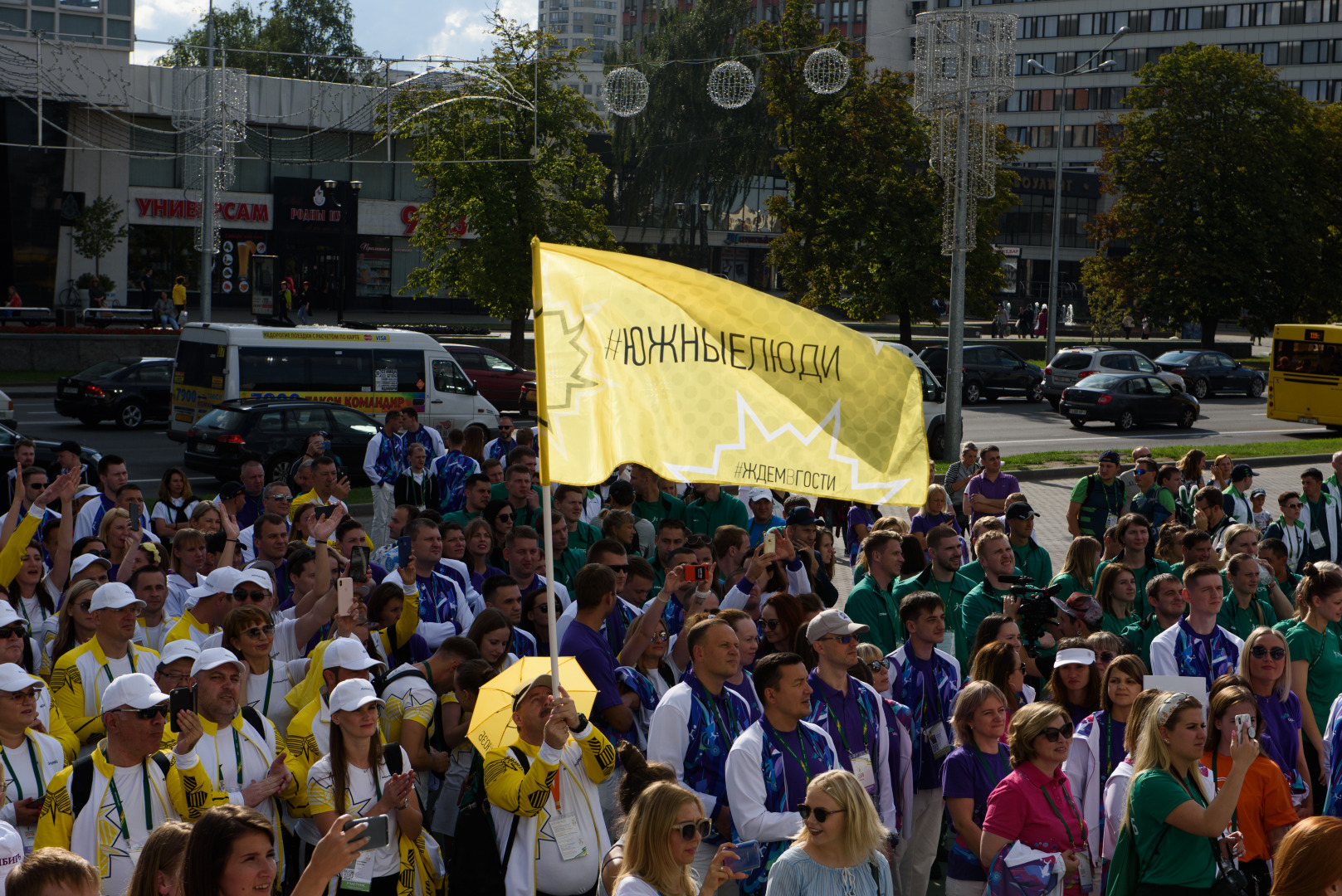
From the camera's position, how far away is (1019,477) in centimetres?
2488

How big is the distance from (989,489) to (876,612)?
6108 millimetres

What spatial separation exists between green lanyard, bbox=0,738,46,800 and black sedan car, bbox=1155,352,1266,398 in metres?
42.5

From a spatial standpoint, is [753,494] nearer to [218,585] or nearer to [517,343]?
[218,585]

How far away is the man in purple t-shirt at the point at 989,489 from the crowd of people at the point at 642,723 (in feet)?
14.7

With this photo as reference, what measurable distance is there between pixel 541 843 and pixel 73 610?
3.06 metres

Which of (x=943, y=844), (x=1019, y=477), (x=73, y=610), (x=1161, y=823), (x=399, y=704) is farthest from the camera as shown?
(x=1019, y=477)

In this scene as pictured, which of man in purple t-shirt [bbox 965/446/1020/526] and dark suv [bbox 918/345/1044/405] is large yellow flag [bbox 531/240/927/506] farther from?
dark suv [bbox 918/345/1044/405]

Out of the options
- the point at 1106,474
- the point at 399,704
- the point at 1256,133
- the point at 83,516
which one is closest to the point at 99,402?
the point at 83,516

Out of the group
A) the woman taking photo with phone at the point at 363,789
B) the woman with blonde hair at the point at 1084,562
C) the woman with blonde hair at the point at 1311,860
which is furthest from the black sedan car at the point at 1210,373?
the woman taking photo with phone at the point at 363,789

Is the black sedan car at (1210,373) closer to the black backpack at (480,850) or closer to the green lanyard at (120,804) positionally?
the black backpack at (480,850)

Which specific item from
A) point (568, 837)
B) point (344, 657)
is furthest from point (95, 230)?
point (568, 837)

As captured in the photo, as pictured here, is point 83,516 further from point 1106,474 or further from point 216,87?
point 216,87

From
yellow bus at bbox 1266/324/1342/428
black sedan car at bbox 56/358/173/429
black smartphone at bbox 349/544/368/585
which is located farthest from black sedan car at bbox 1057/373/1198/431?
black smartphone at bbox 349/544/368/585

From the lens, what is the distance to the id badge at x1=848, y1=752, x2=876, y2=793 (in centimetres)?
607
